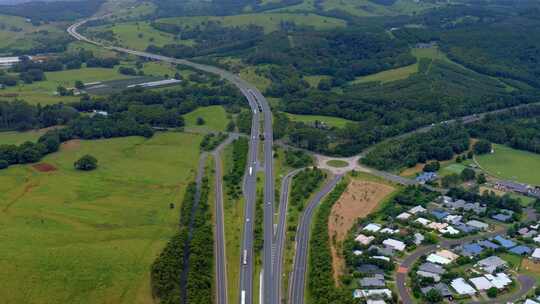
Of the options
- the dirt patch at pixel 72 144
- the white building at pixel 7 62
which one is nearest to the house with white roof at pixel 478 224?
the dirt patch at pixel 72 144

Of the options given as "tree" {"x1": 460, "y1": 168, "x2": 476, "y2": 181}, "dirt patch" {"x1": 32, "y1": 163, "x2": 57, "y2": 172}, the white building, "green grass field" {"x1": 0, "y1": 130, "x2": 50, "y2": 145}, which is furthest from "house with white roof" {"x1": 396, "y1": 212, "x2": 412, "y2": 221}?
the white building

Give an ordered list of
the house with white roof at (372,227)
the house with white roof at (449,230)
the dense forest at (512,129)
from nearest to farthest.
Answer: the house with white roof at (449,230) → the house with white roof at (372,227) → the dense forest at (512,129)

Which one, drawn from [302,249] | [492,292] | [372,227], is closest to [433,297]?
[492,292]

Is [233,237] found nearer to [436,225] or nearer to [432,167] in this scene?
[436,225]

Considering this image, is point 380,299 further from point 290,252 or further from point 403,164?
point 403,164

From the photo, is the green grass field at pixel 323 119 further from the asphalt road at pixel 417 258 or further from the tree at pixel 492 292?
the tree at pixel 492 292

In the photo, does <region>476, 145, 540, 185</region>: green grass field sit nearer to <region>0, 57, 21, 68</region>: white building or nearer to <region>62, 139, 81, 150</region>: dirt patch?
<region>62, 139, 81, 150</region>: dirt patch
